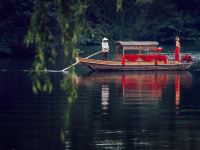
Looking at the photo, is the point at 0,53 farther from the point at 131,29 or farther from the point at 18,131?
the point at 18,131

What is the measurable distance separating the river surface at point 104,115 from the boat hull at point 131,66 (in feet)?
20.0

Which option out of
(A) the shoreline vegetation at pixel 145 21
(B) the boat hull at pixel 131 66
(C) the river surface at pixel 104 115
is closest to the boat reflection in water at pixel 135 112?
(C) the river surface at pixel 104 115

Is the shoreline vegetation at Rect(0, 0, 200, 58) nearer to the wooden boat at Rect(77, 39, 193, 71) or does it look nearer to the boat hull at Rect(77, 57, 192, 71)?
the wooden boat at Rect(77, 39, 193, 71)

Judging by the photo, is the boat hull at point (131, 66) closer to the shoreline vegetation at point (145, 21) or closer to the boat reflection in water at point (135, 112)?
the boat reflection in water at point (135, 112)

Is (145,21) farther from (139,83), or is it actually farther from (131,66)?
(139,83)

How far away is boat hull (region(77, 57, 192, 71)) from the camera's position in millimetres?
54500

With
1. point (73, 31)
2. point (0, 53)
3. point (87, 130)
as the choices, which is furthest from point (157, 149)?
point (0, 53)

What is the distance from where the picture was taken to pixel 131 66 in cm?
5503

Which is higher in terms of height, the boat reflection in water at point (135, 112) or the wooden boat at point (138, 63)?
the wooden boat at point (138, 63)

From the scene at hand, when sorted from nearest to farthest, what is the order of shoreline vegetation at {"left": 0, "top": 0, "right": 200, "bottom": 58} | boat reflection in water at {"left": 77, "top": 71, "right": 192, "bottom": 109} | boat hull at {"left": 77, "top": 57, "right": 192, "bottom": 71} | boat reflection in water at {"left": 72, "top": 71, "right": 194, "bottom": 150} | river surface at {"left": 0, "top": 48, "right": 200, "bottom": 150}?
river surface at {"left": 0, "top": 48, "right": 200, "bottom": 150}
boat reflection in water at {"left": 72, "top": 71, "right": 194, "bottom": 150}
boat reflection in water at {"left": 77, "top": 71, "right": 192, "bottom": 109}
boat hull at {"left": 77, "top": 57, "right": 192, "bottom": 71}
shoreline vegetation at {"left": 0, "top": 0, "right": 200, "bottom": 58}

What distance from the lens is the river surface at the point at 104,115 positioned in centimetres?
2373

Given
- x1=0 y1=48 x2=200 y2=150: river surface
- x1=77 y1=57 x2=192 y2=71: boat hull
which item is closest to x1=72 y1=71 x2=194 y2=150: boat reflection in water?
x1=0 y1=48 x2=200 y2=150: river surface

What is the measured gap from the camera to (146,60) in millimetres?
56312

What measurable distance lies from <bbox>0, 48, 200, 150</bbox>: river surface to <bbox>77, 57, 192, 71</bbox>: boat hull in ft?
20.0
